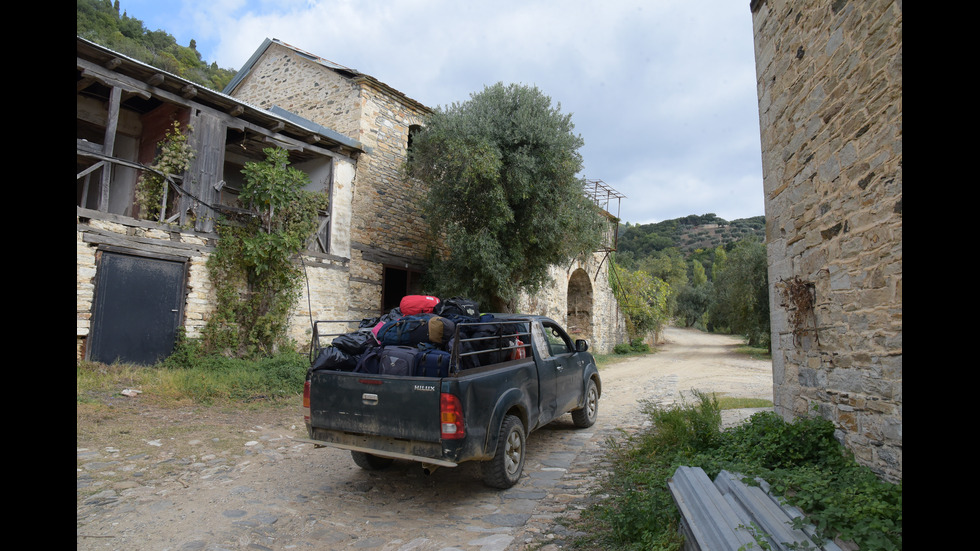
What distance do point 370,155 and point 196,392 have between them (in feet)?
24.4

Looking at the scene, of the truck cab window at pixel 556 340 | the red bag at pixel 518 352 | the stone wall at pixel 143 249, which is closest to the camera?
the red bag at pixel 518 352

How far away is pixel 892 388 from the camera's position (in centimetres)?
338

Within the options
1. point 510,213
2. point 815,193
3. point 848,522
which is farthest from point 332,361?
point 510,213

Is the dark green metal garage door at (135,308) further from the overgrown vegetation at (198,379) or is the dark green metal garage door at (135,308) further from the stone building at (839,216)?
the stone building at (839,216)

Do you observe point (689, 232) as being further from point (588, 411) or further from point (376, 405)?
point (376, 405)

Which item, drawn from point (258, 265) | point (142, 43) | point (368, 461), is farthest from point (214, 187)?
point (142, 43)

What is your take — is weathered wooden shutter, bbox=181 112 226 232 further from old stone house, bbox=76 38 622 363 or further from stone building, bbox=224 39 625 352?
stone building, bbox=224 39 625 352

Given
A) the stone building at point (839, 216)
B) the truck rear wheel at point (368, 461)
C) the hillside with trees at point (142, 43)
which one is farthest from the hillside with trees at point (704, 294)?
the hillside with trees at point (142, 43)

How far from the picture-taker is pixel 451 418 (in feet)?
12.8

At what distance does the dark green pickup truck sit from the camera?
154 inches

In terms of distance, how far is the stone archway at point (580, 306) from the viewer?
22.0m

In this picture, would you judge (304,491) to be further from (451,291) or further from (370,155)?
(370,155)

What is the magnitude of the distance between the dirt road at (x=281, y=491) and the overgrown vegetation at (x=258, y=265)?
8.97 feet
